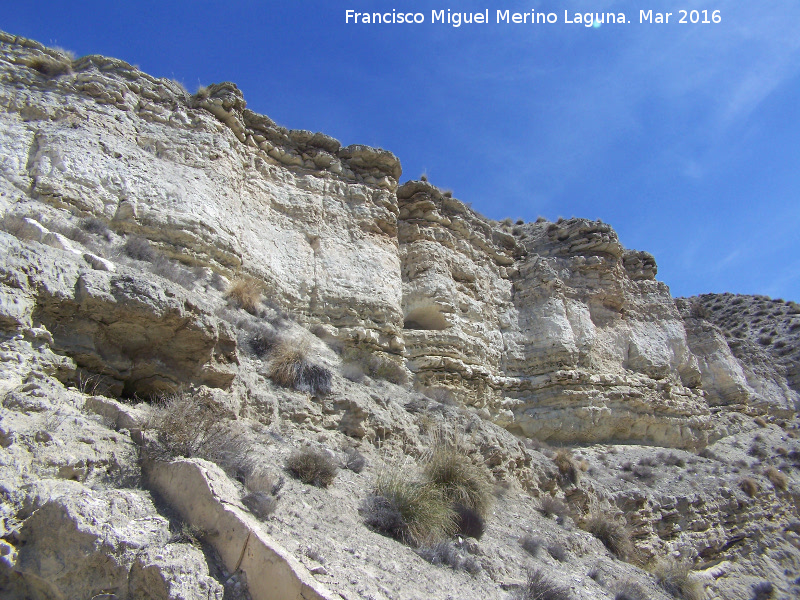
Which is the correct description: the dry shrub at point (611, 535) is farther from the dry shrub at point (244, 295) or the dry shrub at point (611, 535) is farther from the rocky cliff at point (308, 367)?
the dry shrub at point (244, 295)

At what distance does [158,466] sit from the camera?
3.92 meters

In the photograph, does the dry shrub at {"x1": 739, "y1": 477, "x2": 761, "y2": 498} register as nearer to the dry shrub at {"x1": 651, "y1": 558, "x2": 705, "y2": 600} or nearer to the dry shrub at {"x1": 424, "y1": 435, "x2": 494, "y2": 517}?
the dry shrub at {"x1": 651, "y1": 558, "x2": 705, "y2": 600}

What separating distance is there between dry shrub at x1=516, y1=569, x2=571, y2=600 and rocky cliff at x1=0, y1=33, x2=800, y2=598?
16 cm

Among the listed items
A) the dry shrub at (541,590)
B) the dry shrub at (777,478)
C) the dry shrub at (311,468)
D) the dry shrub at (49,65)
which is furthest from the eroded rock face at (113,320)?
the dry shrub at (777,478)

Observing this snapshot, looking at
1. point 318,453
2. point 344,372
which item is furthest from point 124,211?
point 318,453

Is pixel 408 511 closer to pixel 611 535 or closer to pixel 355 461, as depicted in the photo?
pixel 355 461

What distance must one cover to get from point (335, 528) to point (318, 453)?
127 centimetres

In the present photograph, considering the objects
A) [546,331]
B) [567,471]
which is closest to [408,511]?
[567,471]

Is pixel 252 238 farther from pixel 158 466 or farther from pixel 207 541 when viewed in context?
pixel 207 541

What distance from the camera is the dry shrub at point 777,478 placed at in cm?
1528

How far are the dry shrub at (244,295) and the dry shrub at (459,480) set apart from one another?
13.1 feet

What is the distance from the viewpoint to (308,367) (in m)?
7.29

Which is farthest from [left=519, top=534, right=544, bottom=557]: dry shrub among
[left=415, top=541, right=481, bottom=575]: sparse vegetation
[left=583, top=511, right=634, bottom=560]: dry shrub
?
[left=583, top=511, right=634, bottom=560]: dry shrub

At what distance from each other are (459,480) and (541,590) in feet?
5.29
